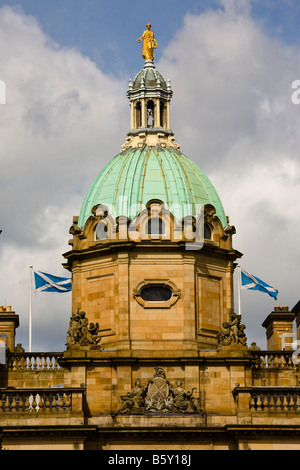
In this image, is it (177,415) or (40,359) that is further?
(40,359)

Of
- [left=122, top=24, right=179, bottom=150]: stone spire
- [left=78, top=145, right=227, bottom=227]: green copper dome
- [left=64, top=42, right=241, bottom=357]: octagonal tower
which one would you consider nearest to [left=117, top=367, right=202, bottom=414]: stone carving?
[left=64, top=42, right=241, bottom=357]: octagonal tower

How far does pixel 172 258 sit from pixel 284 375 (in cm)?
868

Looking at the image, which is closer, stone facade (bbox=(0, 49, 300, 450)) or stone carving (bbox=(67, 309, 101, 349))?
stone facade (bbox=(0, 49, 300, 450))

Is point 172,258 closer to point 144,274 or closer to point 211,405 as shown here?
point 144,274

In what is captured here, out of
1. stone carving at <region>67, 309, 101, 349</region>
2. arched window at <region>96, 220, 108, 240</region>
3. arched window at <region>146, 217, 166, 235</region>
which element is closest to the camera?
stone carving at <region>67, 309, 101, 349</region>

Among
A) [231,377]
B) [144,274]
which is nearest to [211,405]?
[231,377]

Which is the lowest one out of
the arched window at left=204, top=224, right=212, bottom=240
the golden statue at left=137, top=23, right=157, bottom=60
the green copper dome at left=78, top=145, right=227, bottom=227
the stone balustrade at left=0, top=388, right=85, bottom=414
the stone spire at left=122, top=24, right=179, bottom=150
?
the stone balustrade at left=0, top=388, right=85, bottom=414

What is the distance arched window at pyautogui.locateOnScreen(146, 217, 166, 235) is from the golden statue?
38.7 ft

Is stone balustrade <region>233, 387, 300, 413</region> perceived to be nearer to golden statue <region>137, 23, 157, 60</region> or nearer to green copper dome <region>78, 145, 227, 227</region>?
green copper dome <region>78, 145, 227, 227</region>

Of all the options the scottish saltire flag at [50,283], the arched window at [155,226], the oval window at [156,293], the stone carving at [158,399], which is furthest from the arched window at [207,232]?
the stone carving at [158,399]

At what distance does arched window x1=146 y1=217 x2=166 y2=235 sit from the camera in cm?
10194
